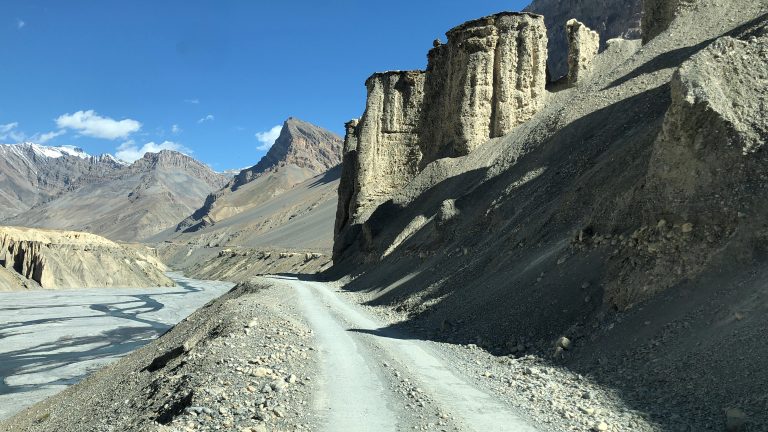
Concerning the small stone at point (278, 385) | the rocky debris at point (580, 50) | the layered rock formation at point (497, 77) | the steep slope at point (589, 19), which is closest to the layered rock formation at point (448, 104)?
the layered rock formation at point (497, 77)

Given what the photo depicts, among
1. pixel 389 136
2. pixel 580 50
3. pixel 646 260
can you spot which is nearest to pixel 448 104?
pixel 389 136

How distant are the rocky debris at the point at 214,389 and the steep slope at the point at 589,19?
279ft

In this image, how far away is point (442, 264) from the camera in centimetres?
2770

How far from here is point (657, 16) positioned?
3812cm

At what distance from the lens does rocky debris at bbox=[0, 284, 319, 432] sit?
907 centimetres

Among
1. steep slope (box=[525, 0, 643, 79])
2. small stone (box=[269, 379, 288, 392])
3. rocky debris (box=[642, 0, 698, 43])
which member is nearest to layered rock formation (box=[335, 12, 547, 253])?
rocky debris (box=[642, 0, 698, 43])

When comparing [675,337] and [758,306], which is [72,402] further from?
[758,306]

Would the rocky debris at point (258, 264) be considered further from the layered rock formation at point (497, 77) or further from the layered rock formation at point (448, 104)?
the layered rock formation at point (497, 77)

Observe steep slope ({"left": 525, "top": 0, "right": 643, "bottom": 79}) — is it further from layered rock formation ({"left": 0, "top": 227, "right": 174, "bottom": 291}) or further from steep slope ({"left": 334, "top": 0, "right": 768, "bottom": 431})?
layered rock formation ({"left": 0, "top": 227, "right": 174, "bottom": 291})

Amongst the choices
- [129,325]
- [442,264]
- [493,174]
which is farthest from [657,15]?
[129,325]

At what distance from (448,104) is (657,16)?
53.0 feet

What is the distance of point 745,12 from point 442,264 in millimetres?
21248

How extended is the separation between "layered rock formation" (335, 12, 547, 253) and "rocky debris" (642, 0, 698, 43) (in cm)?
672

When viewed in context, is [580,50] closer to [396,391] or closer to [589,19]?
[396,391]
